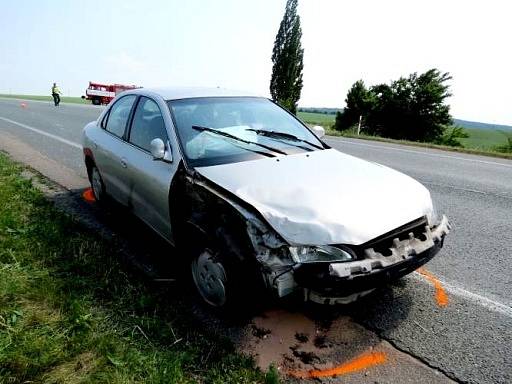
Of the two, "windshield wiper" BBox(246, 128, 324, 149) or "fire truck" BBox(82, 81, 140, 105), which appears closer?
"windshield wiper" BBox(246, 128, 324, 149)

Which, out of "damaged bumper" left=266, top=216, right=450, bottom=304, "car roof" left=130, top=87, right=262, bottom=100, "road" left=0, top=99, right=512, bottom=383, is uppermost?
"car roof" left=130, top=87, right=262, bottom=100

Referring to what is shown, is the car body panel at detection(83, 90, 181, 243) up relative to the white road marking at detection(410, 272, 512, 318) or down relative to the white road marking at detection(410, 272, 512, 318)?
A: up

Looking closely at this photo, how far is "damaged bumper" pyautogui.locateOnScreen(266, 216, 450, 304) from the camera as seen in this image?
2180 millimetres

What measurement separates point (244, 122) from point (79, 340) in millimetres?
2261

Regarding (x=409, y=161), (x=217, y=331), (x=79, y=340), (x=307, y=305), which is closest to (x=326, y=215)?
(x=307, y=305)

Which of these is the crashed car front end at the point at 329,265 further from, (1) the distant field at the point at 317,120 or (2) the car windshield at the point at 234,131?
(1) the distant field at the point at 317,120

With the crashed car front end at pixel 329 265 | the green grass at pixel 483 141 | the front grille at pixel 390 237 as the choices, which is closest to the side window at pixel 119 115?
the crashed car front end at pixel 329 265

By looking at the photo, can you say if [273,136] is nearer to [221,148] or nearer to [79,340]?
[221,148]

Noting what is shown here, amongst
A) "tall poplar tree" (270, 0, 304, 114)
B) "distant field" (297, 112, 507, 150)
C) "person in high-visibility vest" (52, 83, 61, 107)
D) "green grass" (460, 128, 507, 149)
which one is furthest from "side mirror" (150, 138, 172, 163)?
"tall poplar tree" (270, 0, 304, 114)

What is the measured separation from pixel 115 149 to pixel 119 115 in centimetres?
49

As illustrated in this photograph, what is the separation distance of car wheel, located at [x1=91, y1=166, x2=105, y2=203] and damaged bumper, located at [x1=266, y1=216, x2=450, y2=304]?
3241 millimetres

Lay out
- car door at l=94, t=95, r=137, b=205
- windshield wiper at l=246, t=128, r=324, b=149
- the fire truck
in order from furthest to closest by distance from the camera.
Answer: the fire truck < car door at l=94, t=95, r=137, b=205 < windshield wiper at l=246, t=128, r=324, b=149

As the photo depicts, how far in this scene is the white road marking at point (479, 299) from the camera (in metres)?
2.89

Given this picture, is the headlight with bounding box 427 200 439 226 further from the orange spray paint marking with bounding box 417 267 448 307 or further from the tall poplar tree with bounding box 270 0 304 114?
the tall poplar tree with bounding box 270 0 304 114
